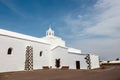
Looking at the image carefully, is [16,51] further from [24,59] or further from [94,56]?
[94,56]

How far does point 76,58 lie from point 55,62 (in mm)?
5381

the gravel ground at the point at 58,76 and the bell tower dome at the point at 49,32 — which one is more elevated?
the bell tower dome at the point at 49,32

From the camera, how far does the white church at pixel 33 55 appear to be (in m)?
22.0

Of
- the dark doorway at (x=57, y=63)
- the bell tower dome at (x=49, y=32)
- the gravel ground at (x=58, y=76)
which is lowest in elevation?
the gravel ground at (x=58, y=76)

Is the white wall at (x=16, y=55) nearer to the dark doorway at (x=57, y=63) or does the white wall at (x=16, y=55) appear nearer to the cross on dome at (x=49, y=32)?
the dark doorway at (x=57, y=63)

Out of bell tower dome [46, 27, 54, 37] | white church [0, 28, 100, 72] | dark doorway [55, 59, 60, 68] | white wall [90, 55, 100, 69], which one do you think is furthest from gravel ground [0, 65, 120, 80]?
bell tower dome [46, 27, 54, 37]

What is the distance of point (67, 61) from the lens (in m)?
30.5

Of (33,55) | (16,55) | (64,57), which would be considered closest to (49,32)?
(64,57)

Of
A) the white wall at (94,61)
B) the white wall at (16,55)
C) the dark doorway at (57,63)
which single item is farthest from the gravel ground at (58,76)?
the white wall at (94,61)

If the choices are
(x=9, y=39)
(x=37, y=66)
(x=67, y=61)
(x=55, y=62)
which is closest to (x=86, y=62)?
(x=67, y=61)

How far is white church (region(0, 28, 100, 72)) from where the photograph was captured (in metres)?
22.0

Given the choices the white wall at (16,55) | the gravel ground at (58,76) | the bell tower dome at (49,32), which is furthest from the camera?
the bell tower dome at (49,32)

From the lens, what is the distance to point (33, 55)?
2652 cm

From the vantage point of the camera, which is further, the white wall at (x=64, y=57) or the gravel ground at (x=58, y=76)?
the white wall at (x=64, y=57)
